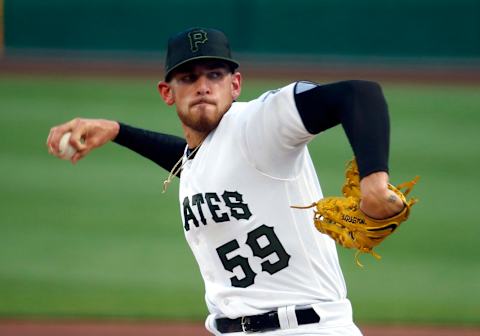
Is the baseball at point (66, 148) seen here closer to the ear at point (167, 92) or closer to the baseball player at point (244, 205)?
the baseball player at point (244, 205)

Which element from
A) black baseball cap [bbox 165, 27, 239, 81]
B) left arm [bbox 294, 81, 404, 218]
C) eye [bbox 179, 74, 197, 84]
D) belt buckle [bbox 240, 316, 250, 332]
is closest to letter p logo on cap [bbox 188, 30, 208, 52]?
black baseball cap [bbox 165, 27, 239, 81]

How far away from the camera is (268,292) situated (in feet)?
12.1

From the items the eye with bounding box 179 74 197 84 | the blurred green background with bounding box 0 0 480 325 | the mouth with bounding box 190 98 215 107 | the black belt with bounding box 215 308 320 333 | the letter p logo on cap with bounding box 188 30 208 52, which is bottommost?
the black belt with bounding box 215 308 320 333

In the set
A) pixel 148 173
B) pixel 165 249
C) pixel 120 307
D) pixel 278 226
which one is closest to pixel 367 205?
pixel 278 226

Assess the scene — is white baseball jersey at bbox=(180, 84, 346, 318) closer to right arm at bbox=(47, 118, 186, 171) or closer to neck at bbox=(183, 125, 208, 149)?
neck at bbox=(183, 125, 208, 149)

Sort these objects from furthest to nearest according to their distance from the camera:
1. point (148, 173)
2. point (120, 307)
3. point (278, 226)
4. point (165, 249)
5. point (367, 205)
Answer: point (148, 173)
point (165, 249)
point (120, 307)
point (278, 226)
point (367, 205)

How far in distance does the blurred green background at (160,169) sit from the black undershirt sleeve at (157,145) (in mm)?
3161

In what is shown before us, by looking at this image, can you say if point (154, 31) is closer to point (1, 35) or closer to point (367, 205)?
point (1, 35)

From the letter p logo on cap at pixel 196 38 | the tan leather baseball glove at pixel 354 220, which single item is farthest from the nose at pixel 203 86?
the tan leather baseball glove at pixel 354 220

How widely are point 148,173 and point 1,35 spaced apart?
720cm

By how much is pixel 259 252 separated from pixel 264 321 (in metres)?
0.26

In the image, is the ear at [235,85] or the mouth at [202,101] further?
the ear at [235,85]

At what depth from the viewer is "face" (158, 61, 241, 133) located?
12.3 feet

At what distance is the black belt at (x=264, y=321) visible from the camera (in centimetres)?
366
